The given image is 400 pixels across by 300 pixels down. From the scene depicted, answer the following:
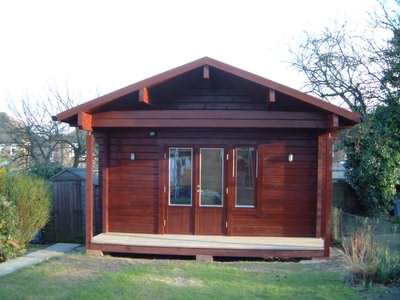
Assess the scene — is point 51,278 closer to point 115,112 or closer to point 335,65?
point 115,112

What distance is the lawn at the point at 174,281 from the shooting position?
6.16m

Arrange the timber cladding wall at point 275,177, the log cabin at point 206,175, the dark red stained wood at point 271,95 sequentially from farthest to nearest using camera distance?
1. the timber cladding wall at point 275,177
2. the log cabin at point 206,175
3. the dark red stained wood at point 271,95

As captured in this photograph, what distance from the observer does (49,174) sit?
15.3 m

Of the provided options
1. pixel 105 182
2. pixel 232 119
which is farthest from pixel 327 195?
pixel 105 182

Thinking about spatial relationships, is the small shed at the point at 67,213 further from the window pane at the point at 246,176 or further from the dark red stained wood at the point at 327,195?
the dark red stained wood at the point at 327,195

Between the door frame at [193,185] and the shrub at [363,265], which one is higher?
the door frame at [193,185]

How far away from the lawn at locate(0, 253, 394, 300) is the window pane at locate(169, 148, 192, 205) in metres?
2.08

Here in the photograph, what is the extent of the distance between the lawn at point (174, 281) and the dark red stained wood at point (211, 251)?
43 cm

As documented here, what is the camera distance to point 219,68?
8.99 m

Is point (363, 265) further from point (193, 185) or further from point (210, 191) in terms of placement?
point (193, 185)

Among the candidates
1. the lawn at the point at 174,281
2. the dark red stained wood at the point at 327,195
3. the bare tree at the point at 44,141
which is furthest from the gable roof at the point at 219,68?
the bare tree at the point at 44,141

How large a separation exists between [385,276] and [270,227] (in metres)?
3.90

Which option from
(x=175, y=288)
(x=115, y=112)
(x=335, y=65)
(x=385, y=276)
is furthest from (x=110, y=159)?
(x=335, y=65)

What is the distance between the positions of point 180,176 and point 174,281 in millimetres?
3873
